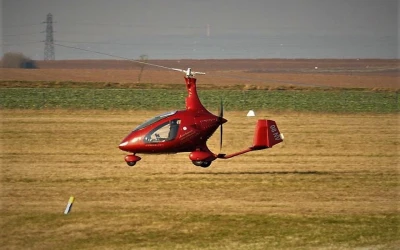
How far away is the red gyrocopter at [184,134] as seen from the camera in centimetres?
2003

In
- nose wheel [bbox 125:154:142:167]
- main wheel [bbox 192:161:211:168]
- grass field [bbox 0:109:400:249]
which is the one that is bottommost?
grass field [bbox 0:109:400:249]

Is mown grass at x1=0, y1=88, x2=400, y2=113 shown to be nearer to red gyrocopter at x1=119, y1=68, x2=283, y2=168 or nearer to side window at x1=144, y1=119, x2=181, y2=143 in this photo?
red gyrocopter at x1=119, y1=68, x2=283, y2=168

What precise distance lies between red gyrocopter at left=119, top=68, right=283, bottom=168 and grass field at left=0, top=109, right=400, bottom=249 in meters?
0.64

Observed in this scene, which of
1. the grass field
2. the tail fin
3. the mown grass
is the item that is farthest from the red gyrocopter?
the mown grass

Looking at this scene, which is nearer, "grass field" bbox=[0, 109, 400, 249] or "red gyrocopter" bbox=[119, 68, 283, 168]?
"grass field" bbox=[0, 109, 400, 249]

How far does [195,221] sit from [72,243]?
2.74m

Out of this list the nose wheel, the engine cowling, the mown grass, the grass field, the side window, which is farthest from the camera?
the mown grass

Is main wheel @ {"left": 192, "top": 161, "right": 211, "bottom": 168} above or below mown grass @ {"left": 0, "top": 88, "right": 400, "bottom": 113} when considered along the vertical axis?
below

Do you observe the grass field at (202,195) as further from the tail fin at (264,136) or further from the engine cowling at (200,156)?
the tail fin at (264,136)

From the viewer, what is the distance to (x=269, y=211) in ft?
52.5

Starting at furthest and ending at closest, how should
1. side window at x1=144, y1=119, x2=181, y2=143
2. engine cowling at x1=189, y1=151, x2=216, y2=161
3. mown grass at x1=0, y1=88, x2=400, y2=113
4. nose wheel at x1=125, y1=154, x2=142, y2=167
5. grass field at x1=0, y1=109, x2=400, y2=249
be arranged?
mown grass at x1=0, y1=88, x2=400, y2=113 < nose wheel at x1=125, y1=154, x2=142, y2=167 < engine cowling at x1=189, y1=151, x2=216, y2=161 < side window at x1=144, y1=119, x2=181, y2=143 < grass field at x1=0, y1=109, x2=400, y2=249

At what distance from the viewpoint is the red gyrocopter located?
2003cm

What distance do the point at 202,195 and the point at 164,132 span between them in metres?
3.10

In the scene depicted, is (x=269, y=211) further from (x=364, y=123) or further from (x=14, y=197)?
(x=364, y=123)
